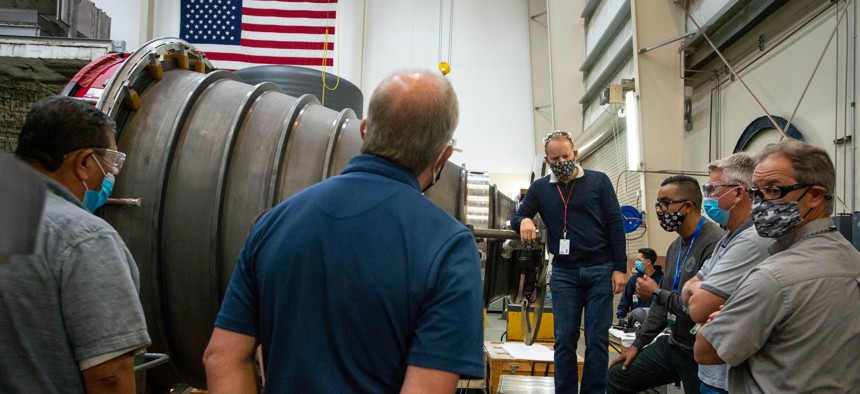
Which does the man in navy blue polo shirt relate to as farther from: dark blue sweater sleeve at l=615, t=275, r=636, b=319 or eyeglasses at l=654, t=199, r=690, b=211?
dark blue sweater sleeve at l=615, t=275, r=636, b=319

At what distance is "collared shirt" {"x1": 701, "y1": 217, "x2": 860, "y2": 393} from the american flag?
6.19 m

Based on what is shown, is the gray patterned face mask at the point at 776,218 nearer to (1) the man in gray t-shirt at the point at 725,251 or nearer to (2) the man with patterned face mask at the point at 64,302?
(1) the man in gray t-shirt at the point at 725,251

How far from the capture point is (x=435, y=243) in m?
1.21

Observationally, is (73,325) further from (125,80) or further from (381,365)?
(125,80)

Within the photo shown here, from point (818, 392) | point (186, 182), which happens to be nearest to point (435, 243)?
point (818, 392)

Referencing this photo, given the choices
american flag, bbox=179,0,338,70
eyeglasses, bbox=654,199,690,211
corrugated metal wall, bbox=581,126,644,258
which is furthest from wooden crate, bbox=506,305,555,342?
eyeglasses, bbox=654,199,690,211

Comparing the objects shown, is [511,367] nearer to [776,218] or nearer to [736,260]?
[736,260]

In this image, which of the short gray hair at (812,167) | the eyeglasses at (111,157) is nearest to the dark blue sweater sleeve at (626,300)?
the short gray hair at (812,167)

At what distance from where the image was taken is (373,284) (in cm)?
119

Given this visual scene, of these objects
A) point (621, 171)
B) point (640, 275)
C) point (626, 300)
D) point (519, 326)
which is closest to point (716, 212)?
point (640, 275)

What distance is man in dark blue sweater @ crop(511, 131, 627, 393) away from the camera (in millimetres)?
3633

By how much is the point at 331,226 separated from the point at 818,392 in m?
1.65

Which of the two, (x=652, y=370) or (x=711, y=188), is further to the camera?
(x=652, y=370)

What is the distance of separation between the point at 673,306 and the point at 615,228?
0.81m
